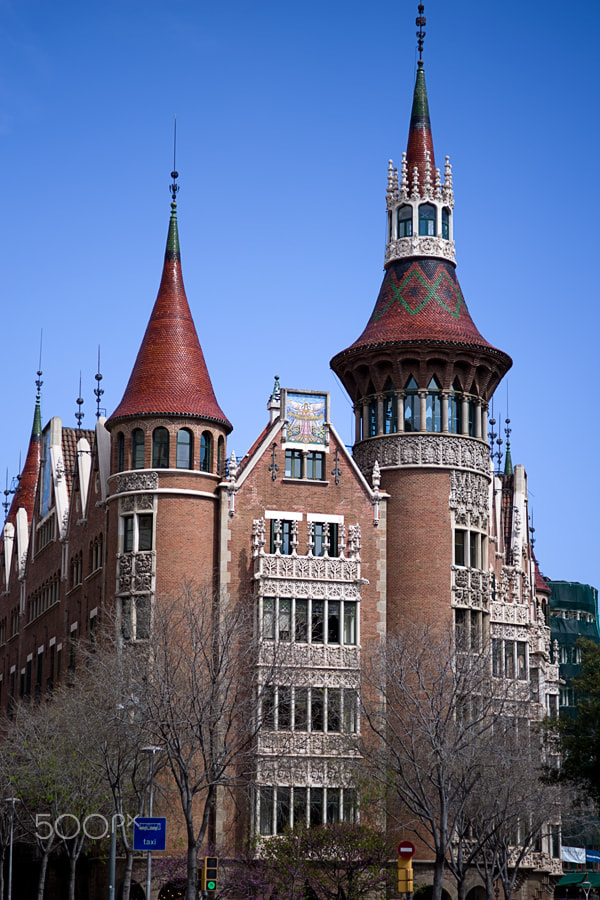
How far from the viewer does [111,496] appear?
68.3 metres

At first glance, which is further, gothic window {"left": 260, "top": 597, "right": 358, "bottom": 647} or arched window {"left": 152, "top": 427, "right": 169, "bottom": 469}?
arched window {"left": 152, "top": 427, "right": 169, "bottom": 469}

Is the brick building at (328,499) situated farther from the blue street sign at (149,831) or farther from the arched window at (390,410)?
the blue street sign at (149,831)

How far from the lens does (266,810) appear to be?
64.0 metres

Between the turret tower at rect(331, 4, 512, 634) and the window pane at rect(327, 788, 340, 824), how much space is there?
7753 mm

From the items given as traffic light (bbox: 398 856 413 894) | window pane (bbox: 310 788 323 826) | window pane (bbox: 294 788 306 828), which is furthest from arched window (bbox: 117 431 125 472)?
traffic light (bbox: 398 856 413 894)

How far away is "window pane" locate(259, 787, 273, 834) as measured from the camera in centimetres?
6384

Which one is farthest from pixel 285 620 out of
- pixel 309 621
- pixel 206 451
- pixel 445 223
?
pixel 445 223

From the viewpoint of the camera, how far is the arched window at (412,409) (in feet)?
228

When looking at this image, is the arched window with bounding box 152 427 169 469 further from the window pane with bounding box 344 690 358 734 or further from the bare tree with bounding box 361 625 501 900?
the window pane with bounding box 344 690 358 734

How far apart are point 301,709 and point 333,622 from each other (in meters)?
4.04

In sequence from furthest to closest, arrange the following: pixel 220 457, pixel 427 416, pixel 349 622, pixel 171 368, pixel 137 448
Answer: pixel 427 416 → pixel 220 457 → pixel 171 368 → pixel 137 448 → pixel 349 622

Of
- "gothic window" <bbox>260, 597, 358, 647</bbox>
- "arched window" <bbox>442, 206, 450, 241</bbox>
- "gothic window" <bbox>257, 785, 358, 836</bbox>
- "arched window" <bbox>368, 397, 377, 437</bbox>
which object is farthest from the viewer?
"arched window" <bbox>442, 206, 450, 241</bbox>

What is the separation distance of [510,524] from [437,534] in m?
19.2

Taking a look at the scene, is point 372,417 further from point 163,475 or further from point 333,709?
point 333,709
